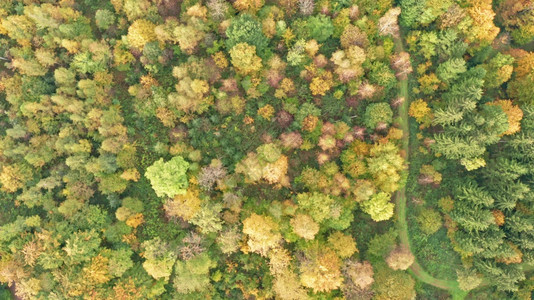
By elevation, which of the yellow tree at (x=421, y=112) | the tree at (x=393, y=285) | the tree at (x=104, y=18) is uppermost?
the tree at (x=104, y=18)

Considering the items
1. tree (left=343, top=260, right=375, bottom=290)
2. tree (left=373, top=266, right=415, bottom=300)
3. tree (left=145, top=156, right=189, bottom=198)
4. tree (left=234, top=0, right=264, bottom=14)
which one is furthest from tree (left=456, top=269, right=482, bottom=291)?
tree (left=234, top=0, right=264, bottom=14)

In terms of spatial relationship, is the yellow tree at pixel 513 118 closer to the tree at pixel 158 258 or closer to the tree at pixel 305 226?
the tree at pixel 305 226

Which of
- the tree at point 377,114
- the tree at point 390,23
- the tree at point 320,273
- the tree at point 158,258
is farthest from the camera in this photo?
the tree at point 377,114

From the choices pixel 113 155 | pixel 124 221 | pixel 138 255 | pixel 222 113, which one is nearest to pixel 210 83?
pixel 222 113

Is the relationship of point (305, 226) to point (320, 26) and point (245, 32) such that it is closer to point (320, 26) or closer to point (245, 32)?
point (245, 32)

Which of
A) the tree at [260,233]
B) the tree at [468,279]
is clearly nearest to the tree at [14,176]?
the tree at [260,233]

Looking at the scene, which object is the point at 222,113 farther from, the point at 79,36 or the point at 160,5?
the point at 79,36

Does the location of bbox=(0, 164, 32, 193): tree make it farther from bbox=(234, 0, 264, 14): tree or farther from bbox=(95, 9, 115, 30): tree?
bbox=(234, 0, 264, 14): tree
